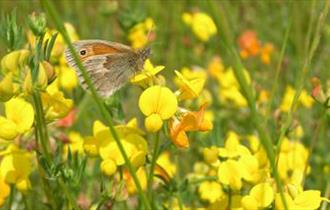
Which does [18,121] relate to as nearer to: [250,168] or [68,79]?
[250,168]

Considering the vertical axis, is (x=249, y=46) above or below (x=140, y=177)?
above

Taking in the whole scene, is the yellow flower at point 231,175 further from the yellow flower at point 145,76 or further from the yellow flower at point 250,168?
the yellow flower at point 145,76

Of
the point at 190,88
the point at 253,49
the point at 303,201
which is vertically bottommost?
the point at 303,201

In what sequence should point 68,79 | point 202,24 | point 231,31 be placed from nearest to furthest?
point 68,79 → point 202,24 → point 231,31

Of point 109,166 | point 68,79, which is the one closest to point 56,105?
point 109,166

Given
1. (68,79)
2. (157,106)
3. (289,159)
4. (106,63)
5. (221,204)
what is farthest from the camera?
(68,79)
